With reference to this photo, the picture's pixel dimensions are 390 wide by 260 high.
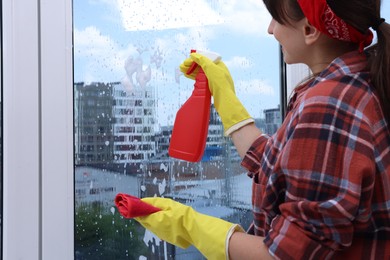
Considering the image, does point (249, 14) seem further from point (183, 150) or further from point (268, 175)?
point (268, 175)

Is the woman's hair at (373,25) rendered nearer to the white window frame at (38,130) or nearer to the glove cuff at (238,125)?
the glove cuff at (238,125)

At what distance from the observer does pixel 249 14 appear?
4.48 feet

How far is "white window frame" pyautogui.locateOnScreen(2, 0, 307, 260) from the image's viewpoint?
1.05 metres

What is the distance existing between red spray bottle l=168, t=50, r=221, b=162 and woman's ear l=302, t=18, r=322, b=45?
0.33 metres

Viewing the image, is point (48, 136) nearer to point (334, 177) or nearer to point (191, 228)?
point (191, 228)

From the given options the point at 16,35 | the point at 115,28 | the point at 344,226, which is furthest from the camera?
the point at 115,28

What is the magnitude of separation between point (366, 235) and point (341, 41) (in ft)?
1.13

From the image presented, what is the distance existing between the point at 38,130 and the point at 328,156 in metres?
0.71

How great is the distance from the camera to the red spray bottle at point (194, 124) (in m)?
1.06

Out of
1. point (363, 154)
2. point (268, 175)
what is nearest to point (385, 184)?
point (363, 154)

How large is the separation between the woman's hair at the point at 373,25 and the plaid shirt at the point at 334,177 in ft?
0.05

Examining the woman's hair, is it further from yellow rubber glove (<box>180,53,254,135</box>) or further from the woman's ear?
yellow rubber glove (<box>180,53,254,135</box>)

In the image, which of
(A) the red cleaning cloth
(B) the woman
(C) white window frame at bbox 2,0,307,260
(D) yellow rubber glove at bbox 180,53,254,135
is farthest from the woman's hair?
(C) white window frame at bbox 2,0,307,260

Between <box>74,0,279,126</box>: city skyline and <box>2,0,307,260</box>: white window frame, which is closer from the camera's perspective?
<box>2,0,307,260</box>: white window frame
